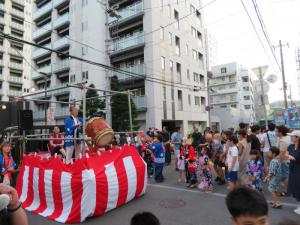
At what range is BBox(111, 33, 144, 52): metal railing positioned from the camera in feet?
77.7

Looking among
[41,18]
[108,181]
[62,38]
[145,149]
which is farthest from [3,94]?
[108,181]

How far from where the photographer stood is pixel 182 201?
648 cm

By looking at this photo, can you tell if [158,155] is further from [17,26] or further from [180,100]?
[17,26]

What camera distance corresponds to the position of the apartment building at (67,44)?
2666 cm

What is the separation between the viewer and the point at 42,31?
36.4m

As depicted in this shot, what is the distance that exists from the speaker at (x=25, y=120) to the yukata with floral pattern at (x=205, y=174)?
537 centimetres

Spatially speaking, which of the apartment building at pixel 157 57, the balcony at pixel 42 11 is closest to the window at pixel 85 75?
the apartment building at pixel 157 57

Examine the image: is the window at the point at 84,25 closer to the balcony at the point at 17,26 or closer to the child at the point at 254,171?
the balcony at the point at 17,26

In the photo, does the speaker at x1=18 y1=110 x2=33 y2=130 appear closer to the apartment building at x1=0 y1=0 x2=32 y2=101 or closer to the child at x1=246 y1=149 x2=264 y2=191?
the child at x1=246 y1=149 x2=264 y2=191

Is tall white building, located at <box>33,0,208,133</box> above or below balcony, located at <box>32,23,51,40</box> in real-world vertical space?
below

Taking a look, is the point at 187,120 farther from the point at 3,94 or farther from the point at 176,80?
the point at 3,94

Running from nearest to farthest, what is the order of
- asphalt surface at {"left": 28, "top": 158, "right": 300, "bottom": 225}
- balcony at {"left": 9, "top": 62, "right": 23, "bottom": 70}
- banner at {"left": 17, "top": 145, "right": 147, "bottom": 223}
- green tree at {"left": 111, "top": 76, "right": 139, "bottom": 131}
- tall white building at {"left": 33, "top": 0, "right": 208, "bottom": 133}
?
asphalt surface at {"left": 28, "top": 158, "right": 300, "bottom": 225}, banner at {"left": 17, "top": 145, "right": 147, "bottom": 223}, green tree at {"left": 111, "top": 76, "right": 139, "bottom": 131}, tall white building at {"left": 33, "top": 0, "right": 208, "bottom": 133}, balcony at {"left": 9, "top": 62, "right": 23, "bottom": 70}

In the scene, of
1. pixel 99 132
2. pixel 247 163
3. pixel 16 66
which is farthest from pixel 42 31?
pixel 247 163

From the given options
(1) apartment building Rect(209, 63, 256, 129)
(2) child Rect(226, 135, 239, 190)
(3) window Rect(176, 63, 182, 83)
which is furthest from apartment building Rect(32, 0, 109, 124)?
(1) apartment building Rect(209, 63, 256, 129)
